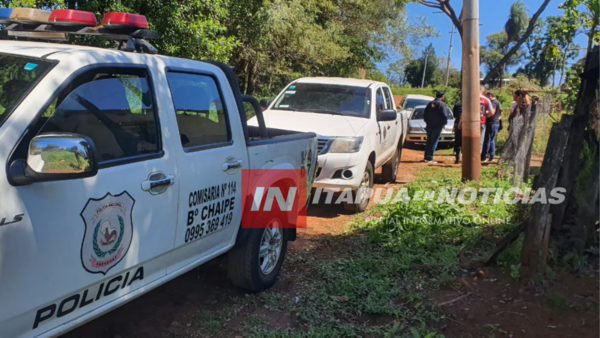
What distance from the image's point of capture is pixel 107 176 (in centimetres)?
278

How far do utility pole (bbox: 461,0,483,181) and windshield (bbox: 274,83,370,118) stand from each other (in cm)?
196

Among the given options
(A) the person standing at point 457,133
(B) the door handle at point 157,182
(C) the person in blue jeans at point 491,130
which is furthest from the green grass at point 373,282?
(C) the person in blue jeans at point 491,130

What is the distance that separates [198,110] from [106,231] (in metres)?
1.31

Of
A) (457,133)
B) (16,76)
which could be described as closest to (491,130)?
(457,133)

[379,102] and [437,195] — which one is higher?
[379,102]

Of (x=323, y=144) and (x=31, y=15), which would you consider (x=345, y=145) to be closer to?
(x=323, y=144)

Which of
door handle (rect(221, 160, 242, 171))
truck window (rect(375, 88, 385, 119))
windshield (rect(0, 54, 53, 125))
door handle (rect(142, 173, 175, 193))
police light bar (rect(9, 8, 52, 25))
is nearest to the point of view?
→ windshield (rect(0, 54, 53, 125))

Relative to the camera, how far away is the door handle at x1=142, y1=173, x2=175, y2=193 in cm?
304

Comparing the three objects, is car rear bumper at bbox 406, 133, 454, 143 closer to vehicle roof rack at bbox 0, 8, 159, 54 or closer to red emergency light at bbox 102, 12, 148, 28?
vehicle roof rack at bbox 0, 8, 159, 54

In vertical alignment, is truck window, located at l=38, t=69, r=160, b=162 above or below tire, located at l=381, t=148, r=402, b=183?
above

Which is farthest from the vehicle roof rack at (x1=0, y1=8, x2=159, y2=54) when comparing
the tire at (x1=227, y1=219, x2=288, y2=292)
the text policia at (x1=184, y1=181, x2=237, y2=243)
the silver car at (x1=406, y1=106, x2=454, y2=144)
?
the silver car at (x1=406, y1=106, x2=454, y2=144)

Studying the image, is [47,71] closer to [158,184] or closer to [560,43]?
[158,184]

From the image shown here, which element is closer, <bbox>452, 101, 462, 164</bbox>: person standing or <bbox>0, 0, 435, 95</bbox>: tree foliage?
<bbox>0, 0, 435, 95</bbox>: tree foliage

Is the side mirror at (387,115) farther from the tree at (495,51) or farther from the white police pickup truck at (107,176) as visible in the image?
the tree at (495,51)
